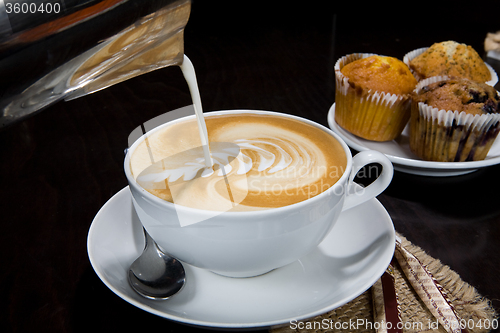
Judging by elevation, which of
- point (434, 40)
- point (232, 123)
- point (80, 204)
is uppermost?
point (232, 123)

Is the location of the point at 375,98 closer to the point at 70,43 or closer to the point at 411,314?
the point at 411,314

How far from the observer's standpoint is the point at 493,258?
0.65 meters

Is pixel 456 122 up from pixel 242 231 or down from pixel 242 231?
down

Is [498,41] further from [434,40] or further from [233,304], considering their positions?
[233,304]

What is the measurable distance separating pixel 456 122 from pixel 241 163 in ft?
1.86

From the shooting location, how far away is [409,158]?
102 cm

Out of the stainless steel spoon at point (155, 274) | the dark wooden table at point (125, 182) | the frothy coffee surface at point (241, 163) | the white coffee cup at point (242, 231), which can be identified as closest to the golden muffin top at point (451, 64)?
the dark wooden table at point (125, 182)

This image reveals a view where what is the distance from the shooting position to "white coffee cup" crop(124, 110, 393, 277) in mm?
485

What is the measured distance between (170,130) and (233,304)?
1.02ft

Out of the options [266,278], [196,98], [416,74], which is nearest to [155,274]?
[266,278]

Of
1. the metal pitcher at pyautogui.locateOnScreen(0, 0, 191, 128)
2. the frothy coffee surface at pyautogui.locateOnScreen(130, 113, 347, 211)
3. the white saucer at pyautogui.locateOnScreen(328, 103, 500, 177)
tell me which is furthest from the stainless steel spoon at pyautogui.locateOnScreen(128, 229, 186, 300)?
the white saucer at pyautogui.locateOnScreen(328, 103, 500, 177)

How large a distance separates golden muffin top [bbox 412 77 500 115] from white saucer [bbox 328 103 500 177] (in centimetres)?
12

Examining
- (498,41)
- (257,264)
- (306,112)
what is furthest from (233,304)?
(498,41)

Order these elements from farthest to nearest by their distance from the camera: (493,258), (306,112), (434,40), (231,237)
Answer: (434,40) < (306,112) < (493,258) < (231,237)
